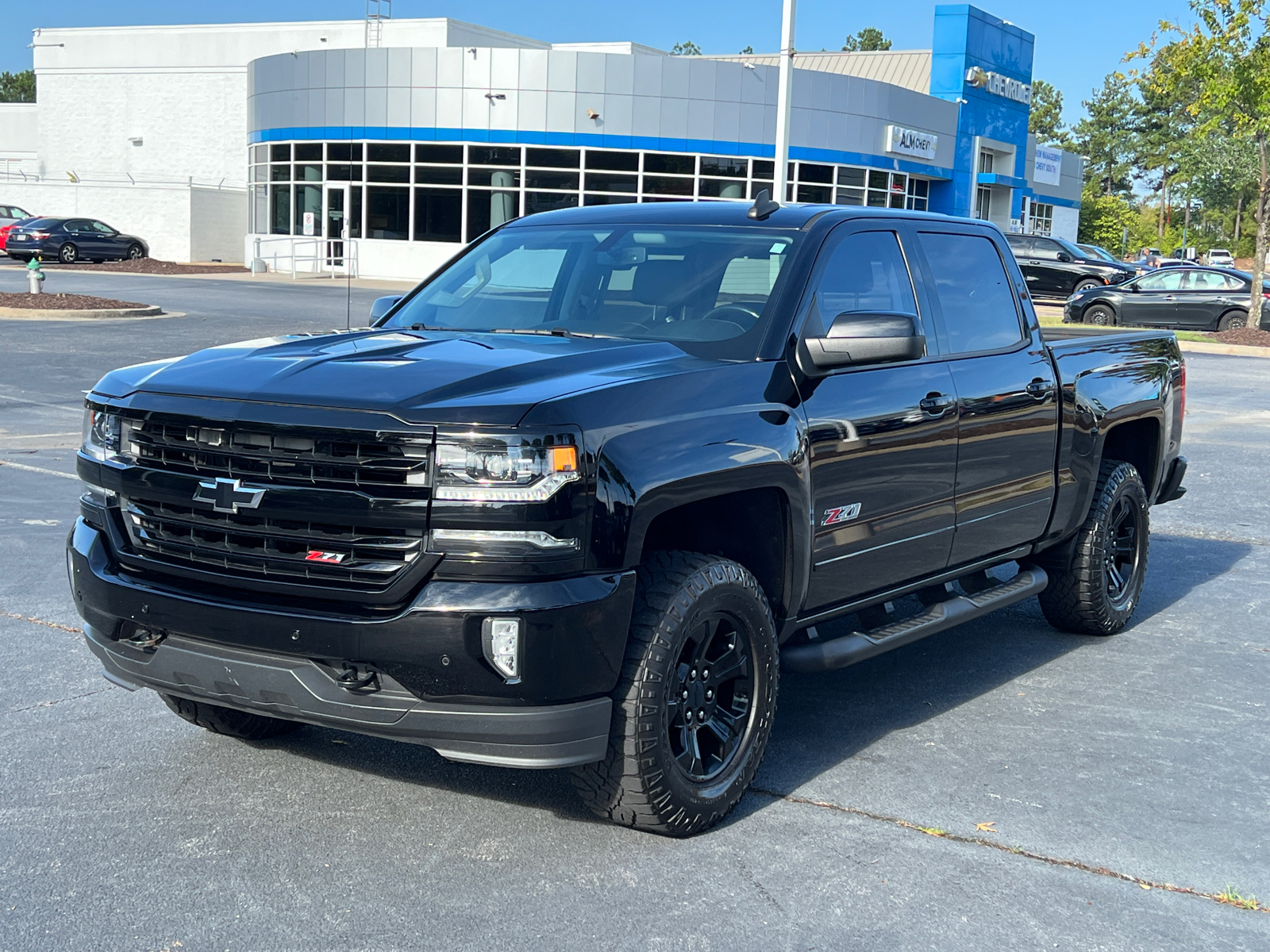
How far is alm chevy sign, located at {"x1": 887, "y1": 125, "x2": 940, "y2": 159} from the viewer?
45594mm

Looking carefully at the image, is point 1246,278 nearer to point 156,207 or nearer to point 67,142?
point 156,207

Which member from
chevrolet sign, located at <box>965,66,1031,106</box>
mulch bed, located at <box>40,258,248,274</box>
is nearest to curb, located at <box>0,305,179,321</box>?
mulch bed, located at <box>40,258,248,274</box>

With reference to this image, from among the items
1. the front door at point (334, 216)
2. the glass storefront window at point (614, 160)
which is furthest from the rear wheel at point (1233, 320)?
the front door at point (334, 216)

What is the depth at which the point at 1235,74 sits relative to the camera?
92.5ft

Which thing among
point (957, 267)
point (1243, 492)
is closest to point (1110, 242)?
point (1243, 492)

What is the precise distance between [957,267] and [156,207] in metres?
48.4

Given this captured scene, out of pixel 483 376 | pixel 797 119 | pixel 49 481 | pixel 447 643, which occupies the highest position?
pixel 797 119

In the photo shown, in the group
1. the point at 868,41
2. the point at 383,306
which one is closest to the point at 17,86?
the point at 868,41

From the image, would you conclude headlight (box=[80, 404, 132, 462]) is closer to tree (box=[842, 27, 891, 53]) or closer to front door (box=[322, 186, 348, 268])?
front door (box=[322, 186, 348, 268])

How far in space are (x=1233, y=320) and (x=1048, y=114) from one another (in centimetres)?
10227

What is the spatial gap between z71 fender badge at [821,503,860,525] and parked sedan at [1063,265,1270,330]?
2669 cm

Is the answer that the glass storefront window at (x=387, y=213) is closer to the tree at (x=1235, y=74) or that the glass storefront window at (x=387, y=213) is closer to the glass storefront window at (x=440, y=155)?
the glass storefront window at (x=440, y=155)

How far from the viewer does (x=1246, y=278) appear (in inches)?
1198

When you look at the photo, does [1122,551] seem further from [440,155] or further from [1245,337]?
[440,155]
